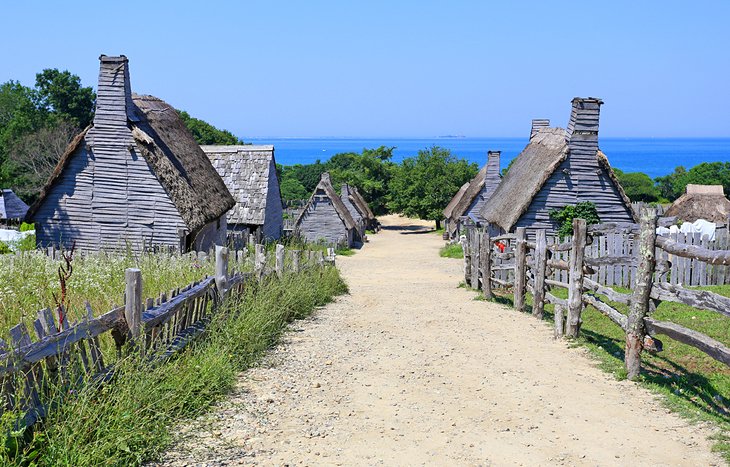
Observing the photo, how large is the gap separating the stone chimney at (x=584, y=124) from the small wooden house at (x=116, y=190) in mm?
11572

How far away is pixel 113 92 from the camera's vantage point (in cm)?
2175

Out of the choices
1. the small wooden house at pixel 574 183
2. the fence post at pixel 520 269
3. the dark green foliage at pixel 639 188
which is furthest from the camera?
the dark green foliage at pixel 639 188

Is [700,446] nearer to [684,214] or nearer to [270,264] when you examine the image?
[270,264]

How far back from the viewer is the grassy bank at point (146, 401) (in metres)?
5.40

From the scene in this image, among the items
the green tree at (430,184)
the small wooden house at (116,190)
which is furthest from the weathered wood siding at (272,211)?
the green tree at (430,184)

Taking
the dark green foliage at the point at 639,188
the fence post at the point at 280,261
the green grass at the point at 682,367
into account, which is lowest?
the green grass at the point at 682,367

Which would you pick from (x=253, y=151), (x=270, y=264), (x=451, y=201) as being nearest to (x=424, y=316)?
(x=270, y=264)

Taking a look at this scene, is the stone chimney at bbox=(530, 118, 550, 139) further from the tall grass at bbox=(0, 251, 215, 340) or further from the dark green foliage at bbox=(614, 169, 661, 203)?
the dark green foliage at bbox=(614, 169, 661, 203)

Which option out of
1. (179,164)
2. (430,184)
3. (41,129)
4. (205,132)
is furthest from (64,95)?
(179,164)

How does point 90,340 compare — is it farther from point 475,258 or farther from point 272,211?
point 272,211

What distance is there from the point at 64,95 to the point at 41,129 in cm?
626

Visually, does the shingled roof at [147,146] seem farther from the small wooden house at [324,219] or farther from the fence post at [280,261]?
the small wooden house at [324,219]

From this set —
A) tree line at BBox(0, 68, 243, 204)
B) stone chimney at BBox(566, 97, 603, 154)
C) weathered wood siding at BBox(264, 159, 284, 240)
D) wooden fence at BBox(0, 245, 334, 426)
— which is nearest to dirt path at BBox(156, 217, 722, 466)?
wooden fence at BBox(0, 245, 334, 426)

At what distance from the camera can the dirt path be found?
20.9 feet
